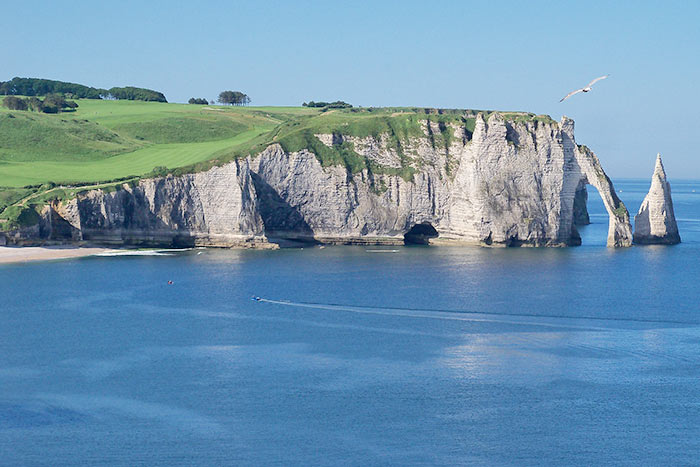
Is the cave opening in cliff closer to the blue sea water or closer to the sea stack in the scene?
the blue sea water

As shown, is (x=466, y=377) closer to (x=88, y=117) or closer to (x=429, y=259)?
(x=429, y=259)

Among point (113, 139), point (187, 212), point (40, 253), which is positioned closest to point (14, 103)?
point (113, 139)

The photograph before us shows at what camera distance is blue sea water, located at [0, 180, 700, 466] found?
4444 cm

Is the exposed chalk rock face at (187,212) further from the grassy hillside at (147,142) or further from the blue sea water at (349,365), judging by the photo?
the blue sea water at (349,365)

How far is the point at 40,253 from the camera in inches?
4048

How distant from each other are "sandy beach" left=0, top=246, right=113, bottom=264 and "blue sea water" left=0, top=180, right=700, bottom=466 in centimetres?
490

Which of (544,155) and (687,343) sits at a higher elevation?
(544,155)

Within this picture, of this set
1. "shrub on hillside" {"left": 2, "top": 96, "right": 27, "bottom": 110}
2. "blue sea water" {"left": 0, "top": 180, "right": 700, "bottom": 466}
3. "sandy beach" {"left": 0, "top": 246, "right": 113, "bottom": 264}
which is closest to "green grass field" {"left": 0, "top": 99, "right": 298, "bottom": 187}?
"shrub on hillside" {"left": 2, "top": 96, "right": 27, "bottom": 110}

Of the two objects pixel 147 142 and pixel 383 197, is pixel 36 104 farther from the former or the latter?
pixel 383 197

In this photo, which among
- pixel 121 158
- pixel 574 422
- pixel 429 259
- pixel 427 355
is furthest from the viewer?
pixel 121 158

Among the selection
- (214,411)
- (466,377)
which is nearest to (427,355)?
(466,377)

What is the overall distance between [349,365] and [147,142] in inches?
4254

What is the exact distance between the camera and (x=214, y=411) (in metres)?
49.0

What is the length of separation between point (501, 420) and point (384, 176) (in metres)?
74.1
